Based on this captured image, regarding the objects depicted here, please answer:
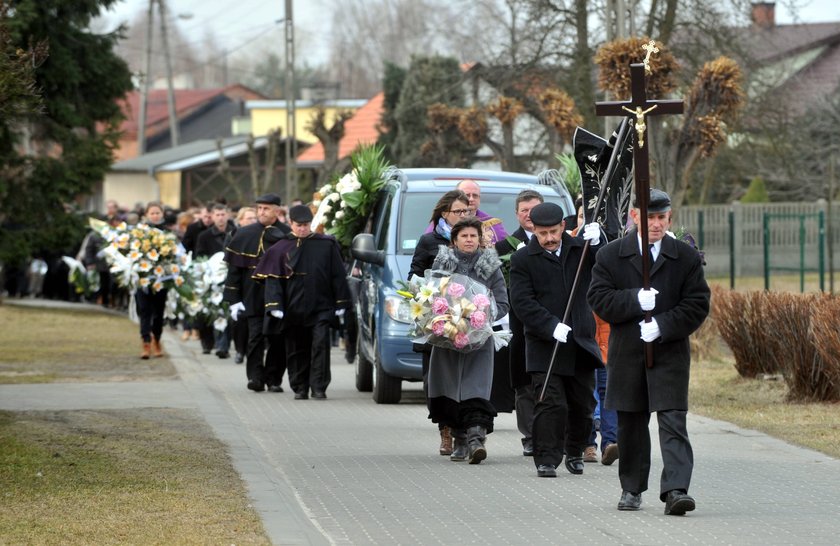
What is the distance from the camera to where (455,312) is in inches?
441

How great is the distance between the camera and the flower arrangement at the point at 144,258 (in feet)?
68.3

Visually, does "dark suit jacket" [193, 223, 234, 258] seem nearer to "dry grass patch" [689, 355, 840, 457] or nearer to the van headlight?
"dry grass patch" [689, 355, 840, 457]

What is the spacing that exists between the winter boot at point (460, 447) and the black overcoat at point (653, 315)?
2.60m

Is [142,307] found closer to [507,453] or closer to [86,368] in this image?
[86,368]

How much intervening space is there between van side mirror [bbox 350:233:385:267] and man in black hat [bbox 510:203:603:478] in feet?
14.1

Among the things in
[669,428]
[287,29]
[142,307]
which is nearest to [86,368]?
[142,307]

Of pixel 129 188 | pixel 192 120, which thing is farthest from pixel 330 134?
pixel 192 120

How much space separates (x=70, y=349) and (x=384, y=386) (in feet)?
27.5

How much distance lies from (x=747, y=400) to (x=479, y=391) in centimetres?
476

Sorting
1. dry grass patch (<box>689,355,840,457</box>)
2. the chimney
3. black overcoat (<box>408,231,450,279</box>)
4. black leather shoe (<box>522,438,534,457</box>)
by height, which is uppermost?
the chimney

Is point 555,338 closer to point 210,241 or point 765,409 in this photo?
point 765,409

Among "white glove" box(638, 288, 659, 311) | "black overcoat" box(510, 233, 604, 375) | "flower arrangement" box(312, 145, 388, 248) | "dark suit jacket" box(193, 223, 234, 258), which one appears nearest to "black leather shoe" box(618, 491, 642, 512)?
"white glove" box(638, 288, 659, 311)

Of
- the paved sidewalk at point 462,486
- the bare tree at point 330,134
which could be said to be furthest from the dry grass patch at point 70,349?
the bare tree at point 330,134

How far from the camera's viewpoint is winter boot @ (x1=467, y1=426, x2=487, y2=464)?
11.2 m
